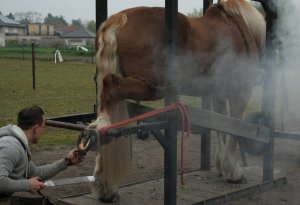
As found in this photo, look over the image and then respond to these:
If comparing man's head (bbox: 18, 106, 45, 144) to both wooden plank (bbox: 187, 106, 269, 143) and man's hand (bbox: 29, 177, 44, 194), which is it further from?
wooden plank (bbox: 187, 106, 269, 143)

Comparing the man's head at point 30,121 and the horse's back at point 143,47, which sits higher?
the horse's back at point 143,47

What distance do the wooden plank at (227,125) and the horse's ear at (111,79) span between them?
0.67 meters

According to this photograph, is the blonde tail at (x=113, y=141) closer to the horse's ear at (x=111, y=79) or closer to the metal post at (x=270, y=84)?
the horse's ear at (x=111, y=79)

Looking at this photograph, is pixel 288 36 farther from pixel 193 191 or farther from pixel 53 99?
pixel 53 99

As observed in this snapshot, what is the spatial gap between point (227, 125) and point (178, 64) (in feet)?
2.64

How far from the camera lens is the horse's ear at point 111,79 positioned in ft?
12.1

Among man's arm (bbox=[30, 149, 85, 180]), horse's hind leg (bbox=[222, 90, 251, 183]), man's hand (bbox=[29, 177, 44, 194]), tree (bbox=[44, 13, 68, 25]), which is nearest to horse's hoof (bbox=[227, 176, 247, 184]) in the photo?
horse's hind leg (bbox=[222, 90, 251, 183])

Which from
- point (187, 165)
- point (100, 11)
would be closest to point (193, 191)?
point (187, 165)

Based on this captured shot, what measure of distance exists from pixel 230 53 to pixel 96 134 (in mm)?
2084

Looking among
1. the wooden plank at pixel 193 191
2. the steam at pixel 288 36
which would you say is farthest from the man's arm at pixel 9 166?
the steam at pixel 288 36

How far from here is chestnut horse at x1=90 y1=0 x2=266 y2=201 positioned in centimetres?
381

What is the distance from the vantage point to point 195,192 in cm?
475

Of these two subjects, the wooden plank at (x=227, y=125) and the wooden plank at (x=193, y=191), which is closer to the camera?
the wooden plank at (x=227, y=125)

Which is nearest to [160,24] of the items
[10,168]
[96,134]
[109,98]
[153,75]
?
[153,75]
